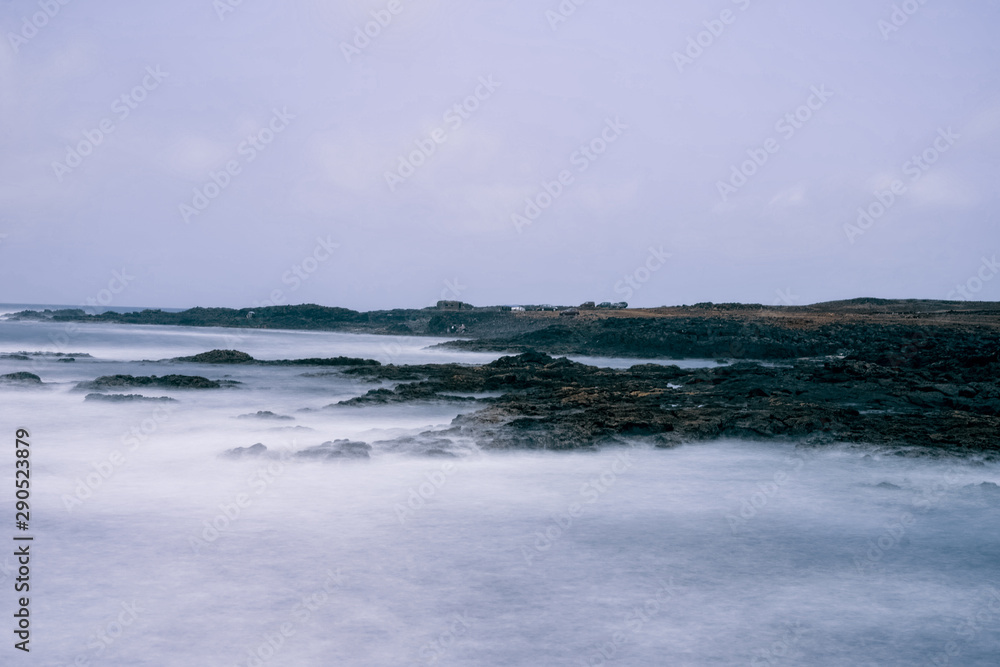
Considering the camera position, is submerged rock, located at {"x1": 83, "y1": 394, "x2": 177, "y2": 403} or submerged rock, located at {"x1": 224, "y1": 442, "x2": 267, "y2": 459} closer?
submerged rock, located at {"x1": 224, "y1": 442, "x2": 267, "y2": 459}

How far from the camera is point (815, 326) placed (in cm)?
3719

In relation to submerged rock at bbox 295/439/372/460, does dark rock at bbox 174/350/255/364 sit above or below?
above

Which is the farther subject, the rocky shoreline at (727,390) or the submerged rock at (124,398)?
the submerged rock at (124,398)

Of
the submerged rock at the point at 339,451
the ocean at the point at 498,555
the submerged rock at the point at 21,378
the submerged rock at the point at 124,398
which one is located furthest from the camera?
the submerged rock at the point at 21,378

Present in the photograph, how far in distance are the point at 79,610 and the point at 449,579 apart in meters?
3.00

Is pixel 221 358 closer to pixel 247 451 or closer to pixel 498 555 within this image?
pixel 247 451

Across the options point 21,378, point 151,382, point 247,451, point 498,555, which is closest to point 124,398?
point 151,382

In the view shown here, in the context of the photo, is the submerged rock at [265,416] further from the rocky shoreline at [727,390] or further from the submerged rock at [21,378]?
the submerged rock at [21,378]

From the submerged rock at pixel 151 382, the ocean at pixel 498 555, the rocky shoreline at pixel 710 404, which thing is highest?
the rocky shoreline at pixel 710 404

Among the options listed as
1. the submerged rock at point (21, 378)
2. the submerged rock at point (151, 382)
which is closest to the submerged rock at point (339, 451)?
the submerged rock at point (151, 382)

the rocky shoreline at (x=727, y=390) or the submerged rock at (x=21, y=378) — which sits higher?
the rocky shoreline at (x=727, y=390)

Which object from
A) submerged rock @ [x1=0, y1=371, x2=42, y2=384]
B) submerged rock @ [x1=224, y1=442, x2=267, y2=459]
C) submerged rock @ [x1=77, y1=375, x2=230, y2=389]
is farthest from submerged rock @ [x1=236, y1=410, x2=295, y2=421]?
submerged rock @ [x1=0, y1=371, x2=42, y2=384]

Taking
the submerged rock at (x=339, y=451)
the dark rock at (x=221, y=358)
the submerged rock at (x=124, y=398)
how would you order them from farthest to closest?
the dark rock at (x=221, y=358) < the submerged rock at (x=124, y=398) < the submerged rock at (x=339, y=451)

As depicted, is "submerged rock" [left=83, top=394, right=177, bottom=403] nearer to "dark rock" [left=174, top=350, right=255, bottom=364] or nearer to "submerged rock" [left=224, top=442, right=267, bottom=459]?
"submerged rock" [left=224, top=442, right=267, bottom=459]
